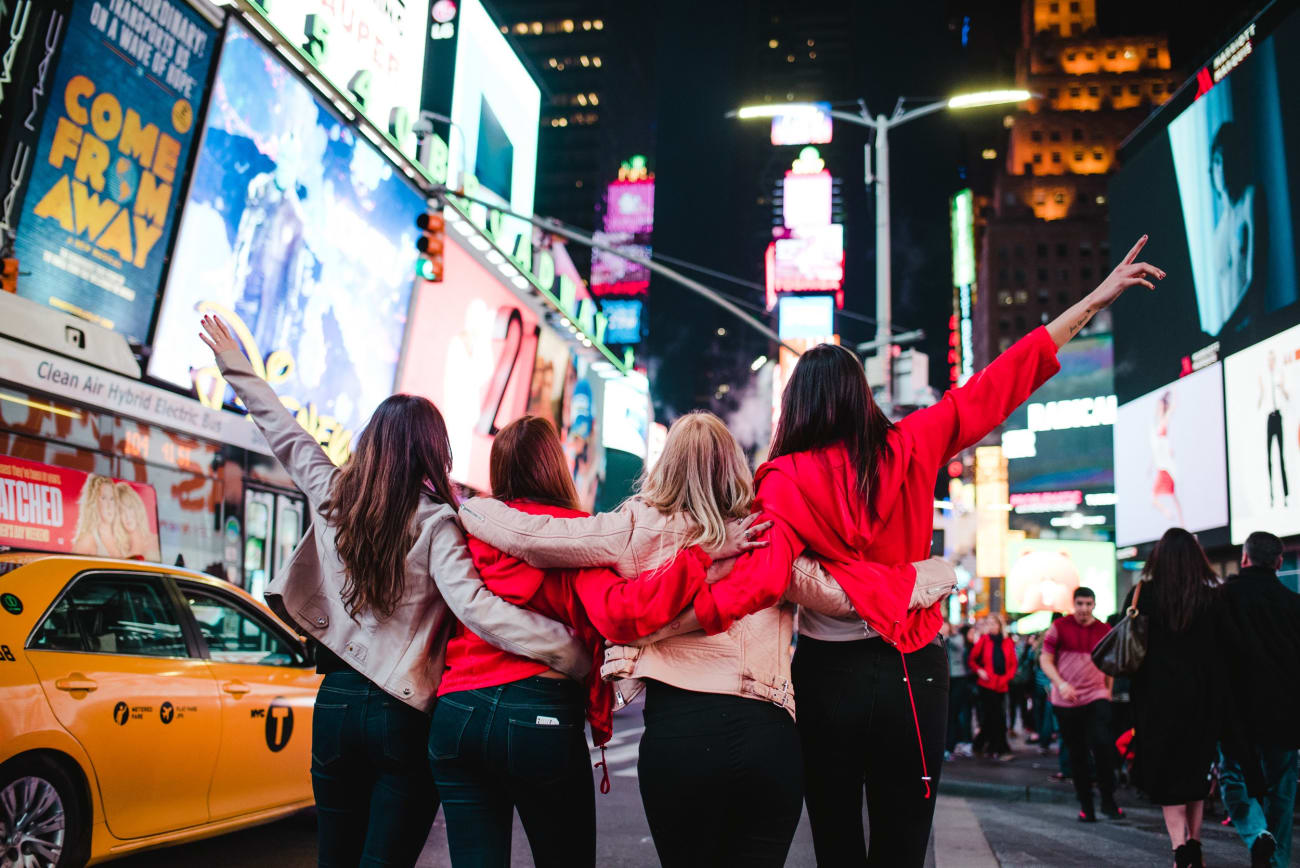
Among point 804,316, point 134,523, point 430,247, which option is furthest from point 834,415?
point 804,316

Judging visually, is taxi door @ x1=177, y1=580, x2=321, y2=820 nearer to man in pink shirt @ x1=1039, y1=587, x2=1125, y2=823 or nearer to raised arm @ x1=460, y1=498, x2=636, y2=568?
raised arm @ x1=460, y1=498, x2=636, y2=568

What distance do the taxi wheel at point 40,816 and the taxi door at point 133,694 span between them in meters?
0.15

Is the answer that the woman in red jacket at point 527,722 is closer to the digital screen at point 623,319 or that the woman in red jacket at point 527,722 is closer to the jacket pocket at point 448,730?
the jacket pocket at point 448,730

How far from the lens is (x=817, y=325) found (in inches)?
1596

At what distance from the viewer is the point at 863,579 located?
310 cm

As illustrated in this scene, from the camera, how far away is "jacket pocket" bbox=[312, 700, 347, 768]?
11.0 ft

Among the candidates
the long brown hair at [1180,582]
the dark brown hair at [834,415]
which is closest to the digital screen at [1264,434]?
the long brown hair at [1180,582]

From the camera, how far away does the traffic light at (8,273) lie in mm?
10492

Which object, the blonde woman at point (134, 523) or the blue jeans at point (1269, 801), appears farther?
the blonde woman at point (134, 523)

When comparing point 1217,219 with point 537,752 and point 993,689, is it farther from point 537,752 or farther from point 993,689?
point 537,752

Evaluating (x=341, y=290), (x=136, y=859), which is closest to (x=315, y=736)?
(x=136, y=859)

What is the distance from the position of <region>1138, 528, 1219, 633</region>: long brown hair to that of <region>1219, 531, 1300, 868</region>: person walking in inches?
7.8

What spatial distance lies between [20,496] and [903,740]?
1058cm

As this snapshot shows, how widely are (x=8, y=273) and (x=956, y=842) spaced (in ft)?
34.0
